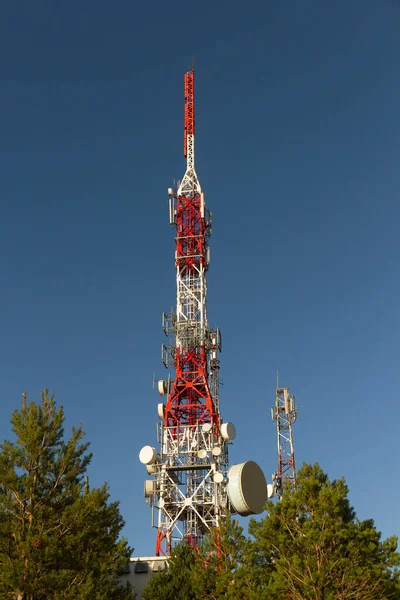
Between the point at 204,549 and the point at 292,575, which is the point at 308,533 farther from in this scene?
the point at 204,549

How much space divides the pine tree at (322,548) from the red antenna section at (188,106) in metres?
53.5

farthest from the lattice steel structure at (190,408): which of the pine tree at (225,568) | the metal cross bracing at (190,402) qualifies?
the pine tree at (225,568)

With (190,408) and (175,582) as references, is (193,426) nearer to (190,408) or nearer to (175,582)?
(190,408)

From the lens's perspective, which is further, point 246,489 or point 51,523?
point 246,489

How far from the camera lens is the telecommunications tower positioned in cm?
6221

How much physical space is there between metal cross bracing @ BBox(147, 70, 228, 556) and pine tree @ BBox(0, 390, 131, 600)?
76.7ft

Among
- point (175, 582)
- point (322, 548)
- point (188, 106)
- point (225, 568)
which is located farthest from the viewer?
point (188, 106)

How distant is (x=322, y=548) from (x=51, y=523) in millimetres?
13062

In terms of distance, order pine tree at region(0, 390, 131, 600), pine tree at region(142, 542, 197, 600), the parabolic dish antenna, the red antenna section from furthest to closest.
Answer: the red antenna section
the parabolic dish antenna
pine tree at region(142, 542, 197, 600)
pine tree at region(0, 390, 131, 600)

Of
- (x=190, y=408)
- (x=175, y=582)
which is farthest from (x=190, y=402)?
(x=175, y=582)

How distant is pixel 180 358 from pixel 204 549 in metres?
29.7

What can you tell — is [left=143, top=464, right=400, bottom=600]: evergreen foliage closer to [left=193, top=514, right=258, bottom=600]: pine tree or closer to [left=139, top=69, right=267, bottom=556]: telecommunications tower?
[left=193, top=514, right=258, bottom=600]: pine tree

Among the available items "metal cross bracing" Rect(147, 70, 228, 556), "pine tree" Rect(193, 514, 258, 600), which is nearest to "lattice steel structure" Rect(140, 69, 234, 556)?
"metal cross bracing" Rect(147, 70, 228, 556)

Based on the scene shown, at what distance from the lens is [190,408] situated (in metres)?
68.8
